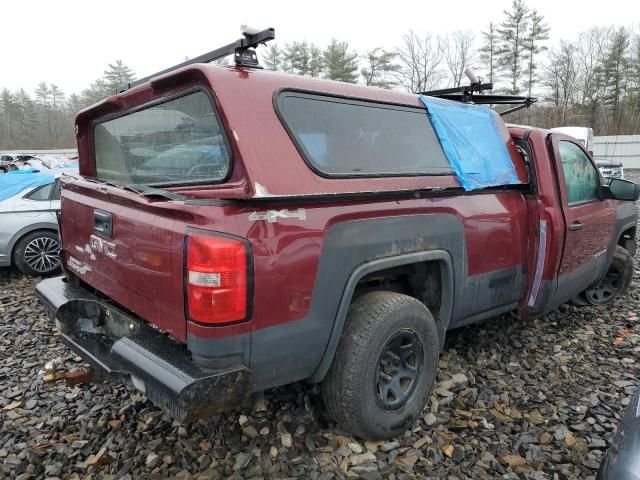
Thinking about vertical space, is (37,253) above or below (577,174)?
below

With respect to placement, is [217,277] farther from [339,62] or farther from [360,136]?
[339,62]

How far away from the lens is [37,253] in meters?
6.29

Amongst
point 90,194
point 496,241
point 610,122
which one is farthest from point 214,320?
point 610,122

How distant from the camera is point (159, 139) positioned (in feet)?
8.75

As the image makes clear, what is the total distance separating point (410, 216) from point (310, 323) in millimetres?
847

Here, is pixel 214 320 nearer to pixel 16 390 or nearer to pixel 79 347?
pixel 79 347

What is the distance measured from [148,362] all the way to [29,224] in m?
5.27

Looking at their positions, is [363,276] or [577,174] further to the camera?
[577,174]

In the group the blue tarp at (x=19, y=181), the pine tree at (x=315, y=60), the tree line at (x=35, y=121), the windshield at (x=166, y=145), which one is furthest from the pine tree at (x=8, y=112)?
the windshield at (x=166, y=145)

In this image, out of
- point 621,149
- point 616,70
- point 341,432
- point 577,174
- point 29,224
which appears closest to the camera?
point 341,432

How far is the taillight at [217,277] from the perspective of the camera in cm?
190

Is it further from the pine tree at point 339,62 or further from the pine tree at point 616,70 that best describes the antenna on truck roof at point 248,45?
the pine tree at point 616,70

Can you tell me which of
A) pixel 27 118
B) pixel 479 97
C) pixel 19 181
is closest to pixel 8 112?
pixel 27 118

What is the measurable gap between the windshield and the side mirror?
349cm
